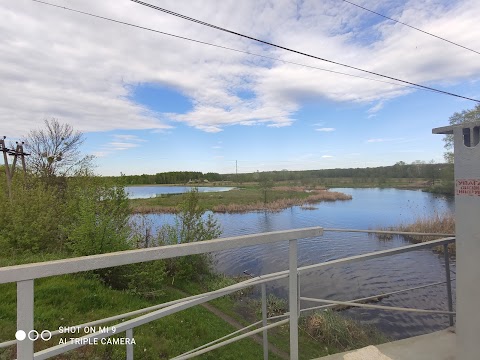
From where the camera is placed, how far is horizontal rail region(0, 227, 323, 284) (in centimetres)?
95

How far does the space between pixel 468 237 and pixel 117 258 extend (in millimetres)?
2137

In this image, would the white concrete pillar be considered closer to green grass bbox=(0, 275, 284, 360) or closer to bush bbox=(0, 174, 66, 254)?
green grass bbox=(0, 275, 284, 360)

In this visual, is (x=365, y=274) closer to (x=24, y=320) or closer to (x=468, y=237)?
(x=468, y=237)

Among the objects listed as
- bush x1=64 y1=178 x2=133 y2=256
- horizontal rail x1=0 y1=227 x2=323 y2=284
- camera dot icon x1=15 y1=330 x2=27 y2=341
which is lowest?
bush x1=64 y1=178 x2=133 y2=256

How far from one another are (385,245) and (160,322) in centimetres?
1419

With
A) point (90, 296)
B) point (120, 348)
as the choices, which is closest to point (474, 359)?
point (120, 348)

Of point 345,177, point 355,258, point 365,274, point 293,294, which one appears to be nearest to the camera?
point 293,294

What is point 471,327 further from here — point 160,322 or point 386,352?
point 160,322

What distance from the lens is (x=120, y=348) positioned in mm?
4246

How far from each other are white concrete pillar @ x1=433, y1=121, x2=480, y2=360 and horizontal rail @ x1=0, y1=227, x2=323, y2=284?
47.5 inches

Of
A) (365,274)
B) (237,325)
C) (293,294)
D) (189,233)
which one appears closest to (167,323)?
(237,325)

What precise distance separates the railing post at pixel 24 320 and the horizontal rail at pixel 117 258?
0.13 ft

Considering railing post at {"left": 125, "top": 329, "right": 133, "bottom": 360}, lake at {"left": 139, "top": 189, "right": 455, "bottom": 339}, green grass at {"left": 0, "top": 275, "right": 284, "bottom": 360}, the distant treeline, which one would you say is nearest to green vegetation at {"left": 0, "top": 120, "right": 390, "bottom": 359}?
green grass at {"left": 0, "top": 275, "right": 284, "bottom": 360}

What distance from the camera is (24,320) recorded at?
98 centimetres
